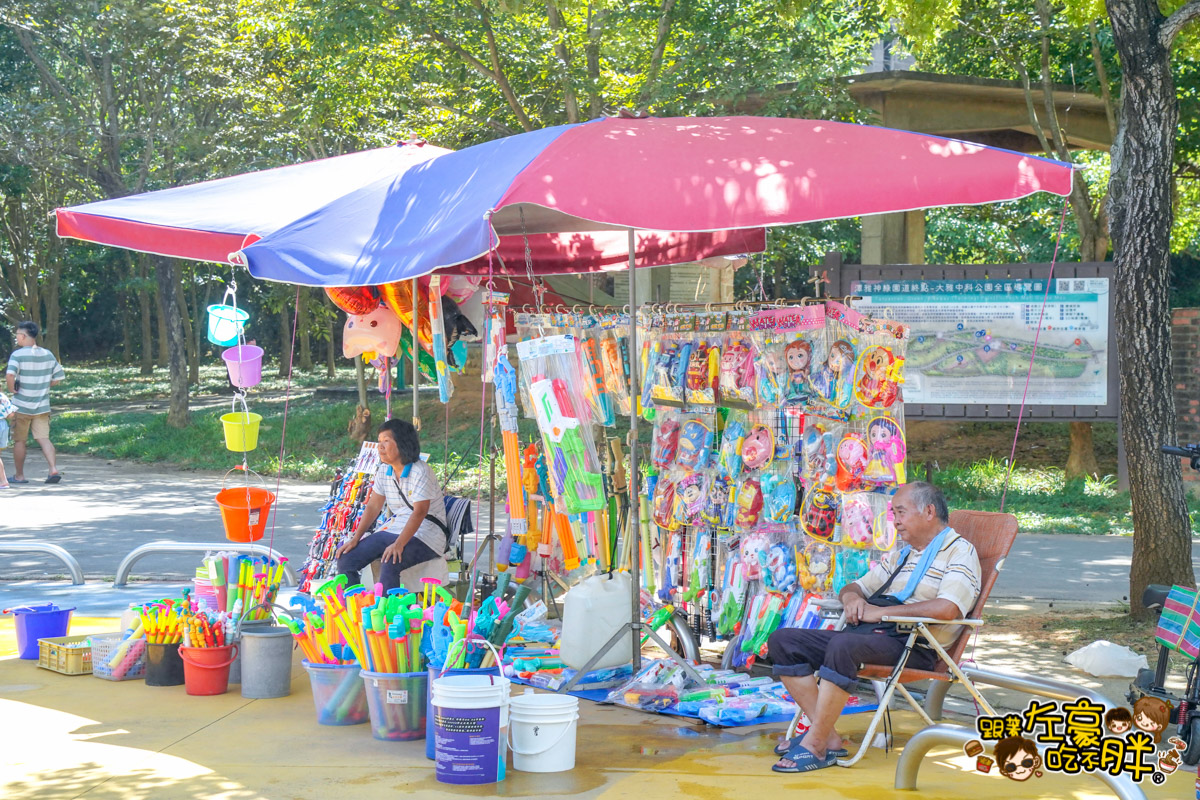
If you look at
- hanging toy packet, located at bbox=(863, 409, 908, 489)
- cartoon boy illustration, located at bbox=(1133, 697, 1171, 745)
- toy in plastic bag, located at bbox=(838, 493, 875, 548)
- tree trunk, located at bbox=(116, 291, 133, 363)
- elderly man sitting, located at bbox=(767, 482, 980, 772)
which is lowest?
cartoon boy illustration, located at bbox=(1133, 697, 1171, 745)

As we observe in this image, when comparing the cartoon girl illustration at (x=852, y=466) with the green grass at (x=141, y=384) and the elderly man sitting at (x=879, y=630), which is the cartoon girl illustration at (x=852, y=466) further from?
the green grass at (x=141, y=384)

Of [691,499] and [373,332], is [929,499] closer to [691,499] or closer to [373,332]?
[691,499]

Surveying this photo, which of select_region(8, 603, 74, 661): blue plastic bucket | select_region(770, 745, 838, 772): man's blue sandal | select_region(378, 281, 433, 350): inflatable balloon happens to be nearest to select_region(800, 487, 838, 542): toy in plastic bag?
select_region(770, 745, 838, 772): man's blue sandal

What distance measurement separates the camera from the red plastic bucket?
229 inches

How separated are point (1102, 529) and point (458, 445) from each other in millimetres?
9345

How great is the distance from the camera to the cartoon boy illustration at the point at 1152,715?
4.31m

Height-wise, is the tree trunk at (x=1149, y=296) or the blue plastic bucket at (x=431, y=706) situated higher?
the tree trunk at (x=1149, y=296)

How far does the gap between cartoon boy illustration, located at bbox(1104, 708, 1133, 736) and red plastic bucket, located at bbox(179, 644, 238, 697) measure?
3.95 m

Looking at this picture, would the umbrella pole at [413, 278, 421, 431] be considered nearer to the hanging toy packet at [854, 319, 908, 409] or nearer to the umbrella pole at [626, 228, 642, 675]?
the umbrella pole at [626, 228, 642, 675]

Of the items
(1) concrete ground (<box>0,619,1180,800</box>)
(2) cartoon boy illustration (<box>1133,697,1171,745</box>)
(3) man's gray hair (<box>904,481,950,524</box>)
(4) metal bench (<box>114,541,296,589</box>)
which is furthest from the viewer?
(4) metal bench (<box>114,541,296,589</box>)

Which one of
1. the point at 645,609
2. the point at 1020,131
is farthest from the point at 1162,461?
the point at 1020,131

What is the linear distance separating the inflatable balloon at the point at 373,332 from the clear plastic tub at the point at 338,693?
8.44ft

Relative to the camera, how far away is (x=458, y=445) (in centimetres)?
1753

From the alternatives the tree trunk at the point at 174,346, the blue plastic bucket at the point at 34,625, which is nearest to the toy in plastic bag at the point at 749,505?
the blue plastic bucket at the point at 34,625
